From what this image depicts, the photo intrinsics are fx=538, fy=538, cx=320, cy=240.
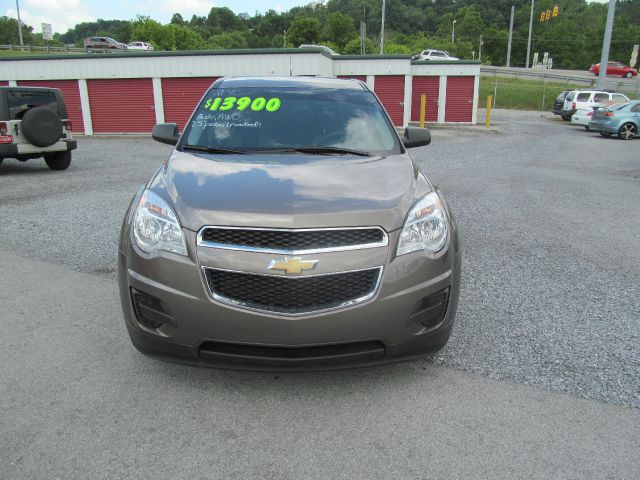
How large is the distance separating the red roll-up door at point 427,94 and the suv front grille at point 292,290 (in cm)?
2748

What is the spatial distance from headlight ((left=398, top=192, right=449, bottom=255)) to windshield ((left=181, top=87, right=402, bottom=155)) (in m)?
0.90

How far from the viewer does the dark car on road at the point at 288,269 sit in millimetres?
2670

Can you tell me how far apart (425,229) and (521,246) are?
3.63m

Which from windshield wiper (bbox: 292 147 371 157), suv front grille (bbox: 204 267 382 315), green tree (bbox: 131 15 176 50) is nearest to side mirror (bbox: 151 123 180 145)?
windshield wiper (bbox: 292 147 371 157)

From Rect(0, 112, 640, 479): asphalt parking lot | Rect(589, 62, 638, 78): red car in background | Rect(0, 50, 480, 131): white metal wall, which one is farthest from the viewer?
Rect(589, 62, 638, 78): red car in background

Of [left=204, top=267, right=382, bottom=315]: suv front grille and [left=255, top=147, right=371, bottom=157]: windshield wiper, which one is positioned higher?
[left=255, top=147, right=371, bottom=157]: windshield wiper

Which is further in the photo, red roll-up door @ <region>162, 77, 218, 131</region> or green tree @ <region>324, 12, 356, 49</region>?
green tree @ <region>324, 12, 356, 49</region>

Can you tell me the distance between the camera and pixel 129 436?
266 cm

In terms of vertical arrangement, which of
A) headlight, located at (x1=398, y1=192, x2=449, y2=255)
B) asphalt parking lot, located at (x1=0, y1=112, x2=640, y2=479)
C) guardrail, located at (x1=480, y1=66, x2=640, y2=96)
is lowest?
asphalt parking lot, located at (x1=0, y1=112, x2=640, y2=479)

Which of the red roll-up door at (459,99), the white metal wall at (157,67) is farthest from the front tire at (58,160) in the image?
the red roll-up door at (459,99)

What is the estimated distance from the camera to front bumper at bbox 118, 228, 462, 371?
2666 mm

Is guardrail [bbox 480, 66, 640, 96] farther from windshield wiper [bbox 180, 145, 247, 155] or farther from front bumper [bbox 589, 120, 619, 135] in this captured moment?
windshield wiper [bbox 180, 145, 247, 155]

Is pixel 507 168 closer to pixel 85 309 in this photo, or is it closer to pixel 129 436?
pixel 85 309

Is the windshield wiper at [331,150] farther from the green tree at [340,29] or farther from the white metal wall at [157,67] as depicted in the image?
the green tree at [340,29]
